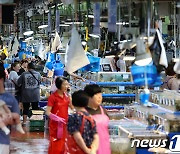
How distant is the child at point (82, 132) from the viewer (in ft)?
23.7

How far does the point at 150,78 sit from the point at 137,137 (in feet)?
3.04

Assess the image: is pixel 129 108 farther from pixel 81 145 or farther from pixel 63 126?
pixel 81 145

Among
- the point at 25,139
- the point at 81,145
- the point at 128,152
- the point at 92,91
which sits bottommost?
the point at 25,139

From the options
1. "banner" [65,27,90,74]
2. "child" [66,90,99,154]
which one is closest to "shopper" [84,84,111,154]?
"child" [66,90,99,154]

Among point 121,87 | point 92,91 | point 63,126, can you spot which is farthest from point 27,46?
point 92,91

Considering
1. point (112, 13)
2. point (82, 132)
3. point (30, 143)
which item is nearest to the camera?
point (82, 132)

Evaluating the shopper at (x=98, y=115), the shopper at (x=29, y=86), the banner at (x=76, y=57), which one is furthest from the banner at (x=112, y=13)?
the shopper at (x=29, y=86)

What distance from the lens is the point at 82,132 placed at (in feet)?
23.9

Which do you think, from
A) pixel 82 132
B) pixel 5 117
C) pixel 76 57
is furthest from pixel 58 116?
pixel 82 132

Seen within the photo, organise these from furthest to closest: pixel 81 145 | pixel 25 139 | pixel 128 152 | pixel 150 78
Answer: pixel 25 139 < pixel 128 152 < pixel 150 78 < pixel 81 145

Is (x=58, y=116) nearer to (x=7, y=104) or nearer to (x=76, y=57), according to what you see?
(x=76, y=57)

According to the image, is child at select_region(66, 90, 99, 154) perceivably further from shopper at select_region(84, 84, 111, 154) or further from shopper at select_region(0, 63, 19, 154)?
shopper at select_region(0, 63, 19, 154)

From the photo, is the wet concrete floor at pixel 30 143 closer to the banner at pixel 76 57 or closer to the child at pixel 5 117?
the banner at pixel 76 57

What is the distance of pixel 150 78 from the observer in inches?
337
